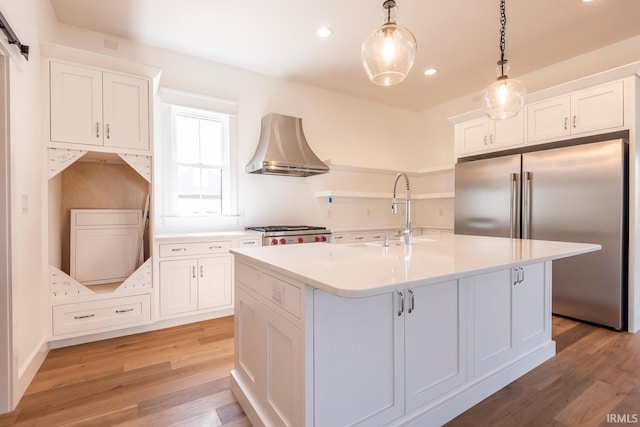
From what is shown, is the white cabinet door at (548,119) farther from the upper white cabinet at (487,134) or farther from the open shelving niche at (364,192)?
the open shelving niche at (364,192)

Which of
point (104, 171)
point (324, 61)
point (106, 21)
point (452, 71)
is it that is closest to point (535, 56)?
point (452, 71)

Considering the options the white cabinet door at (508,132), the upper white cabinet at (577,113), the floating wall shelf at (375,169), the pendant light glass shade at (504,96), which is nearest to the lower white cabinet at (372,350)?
the pendant light glass shade at (504,96)

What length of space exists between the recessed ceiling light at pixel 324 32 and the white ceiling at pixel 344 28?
0.06m

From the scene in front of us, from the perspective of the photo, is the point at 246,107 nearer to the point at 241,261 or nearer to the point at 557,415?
the point at 241,261

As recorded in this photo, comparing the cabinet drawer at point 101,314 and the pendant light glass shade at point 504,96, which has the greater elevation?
the pendant light glass shade at point 504,96

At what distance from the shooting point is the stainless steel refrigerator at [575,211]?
280 centimetres

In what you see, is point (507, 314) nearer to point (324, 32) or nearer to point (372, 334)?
point (372, 334)

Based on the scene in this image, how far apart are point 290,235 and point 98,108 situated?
6.97 ft

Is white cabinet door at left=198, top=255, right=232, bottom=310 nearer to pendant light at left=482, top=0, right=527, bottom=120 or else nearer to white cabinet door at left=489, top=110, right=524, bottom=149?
pendant light at left=482, top=0, right=527, bottom=120

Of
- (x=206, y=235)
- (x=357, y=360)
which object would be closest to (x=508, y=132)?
(x=357, y=360)

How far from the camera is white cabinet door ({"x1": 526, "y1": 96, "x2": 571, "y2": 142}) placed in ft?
10.4

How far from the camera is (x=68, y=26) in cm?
294

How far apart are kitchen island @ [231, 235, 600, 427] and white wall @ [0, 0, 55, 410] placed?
1350 mm

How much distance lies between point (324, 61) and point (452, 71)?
164cm
